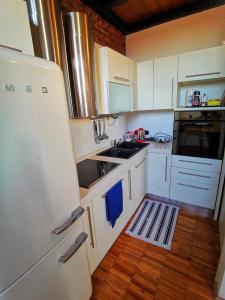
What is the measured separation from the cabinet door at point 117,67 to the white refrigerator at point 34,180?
3.84 ft

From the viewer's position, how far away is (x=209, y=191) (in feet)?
6.70

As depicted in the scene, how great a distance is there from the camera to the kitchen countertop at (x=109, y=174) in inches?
47.3

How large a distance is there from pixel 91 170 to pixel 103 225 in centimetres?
52

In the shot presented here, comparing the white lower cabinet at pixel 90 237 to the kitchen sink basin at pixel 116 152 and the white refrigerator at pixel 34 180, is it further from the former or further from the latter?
the kitchen sink basin at pixel 116 152

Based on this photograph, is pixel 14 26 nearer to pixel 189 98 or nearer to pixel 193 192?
pixel 189 98

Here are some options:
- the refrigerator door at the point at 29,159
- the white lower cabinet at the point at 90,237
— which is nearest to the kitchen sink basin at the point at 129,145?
the white lower cabinet at the point at 90,237

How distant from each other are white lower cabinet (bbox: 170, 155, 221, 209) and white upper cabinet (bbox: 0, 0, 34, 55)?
78.2 inches

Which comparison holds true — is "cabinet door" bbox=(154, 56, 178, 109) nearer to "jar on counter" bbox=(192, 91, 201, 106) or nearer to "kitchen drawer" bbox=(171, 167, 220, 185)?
"jar on counter" bbox=(192, 91, 201, 106)

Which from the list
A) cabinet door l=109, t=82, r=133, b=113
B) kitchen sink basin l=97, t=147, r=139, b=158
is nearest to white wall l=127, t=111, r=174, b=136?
cabinet door l=109, t=82, r=133, b=113

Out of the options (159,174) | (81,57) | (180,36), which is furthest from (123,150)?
(180,36)

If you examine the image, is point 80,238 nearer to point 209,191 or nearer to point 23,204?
point 23,204

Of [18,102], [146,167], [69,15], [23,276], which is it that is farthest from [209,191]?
[69,15]

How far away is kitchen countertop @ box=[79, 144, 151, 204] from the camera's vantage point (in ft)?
3.94

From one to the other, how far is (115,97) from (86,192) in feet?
3.94
